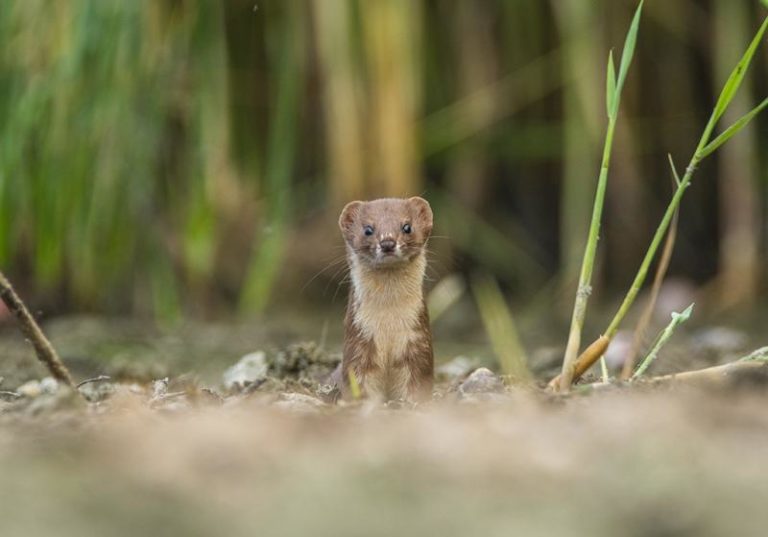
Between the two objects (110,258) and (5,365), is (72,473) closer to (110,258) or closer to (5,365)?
(5,365)

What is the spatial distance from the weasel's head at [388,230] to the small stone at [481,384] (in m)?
0.38

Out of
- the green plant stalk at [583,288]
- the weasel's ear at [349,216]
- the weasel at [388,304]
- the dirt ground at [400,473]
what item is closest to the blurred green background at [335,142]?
the weasel's ear at [349,216]

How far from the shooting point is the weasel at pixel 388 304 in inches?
149

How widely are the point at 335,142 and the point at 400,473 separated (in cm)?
521

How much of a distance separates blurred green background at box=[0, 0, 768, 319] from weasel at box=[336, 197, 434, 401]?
2091mm

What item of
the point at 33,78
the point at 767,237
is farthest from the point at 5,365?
the point at 767,237

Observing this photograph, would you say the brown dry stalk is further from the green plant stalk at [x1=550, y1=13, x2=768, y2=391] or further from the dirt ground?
the dirt ground

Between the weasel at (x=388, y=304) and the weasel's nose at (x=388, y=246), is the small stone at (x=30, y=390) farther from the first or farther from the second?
the weasel's nose at (x=388, y=246)

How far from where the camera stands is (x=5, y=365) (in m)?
5.21

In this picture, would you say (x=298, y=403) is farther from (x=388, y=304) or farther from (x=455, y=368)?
(x=455, y=368)

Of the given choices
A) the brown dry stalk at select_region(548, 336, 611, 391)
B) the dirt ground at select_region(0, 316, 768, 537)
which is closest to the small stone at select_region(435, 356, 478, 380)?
the brown dry stalk at select_region(548, 336, 611, 391)

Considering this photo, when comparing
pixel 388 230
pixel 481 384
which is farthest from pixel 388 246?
pixel 481 384

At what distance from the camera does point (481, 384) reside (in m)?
3.67

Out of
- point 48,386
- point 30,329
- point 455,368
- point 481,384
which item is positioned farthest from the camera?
point 455,368
